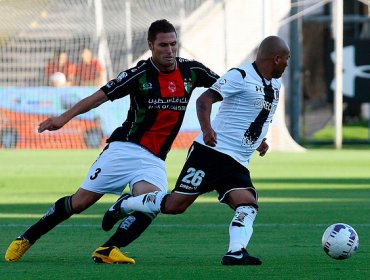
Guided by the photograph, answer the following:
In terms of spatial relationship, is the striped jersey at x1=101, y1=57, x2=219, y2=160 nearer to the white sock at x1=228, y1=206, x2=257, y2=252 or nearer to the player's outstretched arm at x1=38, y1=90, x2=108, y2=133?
the player's outstretched arm at x1=38, y1=90, x2=108, y2=133

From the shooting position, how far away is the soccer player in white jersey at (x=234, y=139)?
8562 millimetres

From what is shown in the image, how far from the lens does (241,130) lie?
869cm

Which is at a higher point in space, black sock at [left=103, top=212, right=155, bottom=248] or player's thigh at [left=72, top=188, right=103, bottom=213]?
player's thigh at [left=72, top=188, right=103, bottom=213]

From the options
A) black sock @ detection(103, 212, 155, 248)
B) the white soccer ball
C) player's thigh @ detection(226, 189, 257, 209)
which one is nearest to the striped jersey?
black sock @ detection(103, 212, 155, 248)

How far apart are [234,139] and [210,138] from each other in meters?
0.40

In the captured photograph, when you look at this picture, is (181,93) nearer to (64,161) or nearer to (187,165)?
(187,165)

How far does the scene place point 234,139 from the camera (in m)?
8.67

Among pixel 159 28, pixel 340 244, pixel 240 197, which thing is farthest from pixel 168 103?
pixel 340 244

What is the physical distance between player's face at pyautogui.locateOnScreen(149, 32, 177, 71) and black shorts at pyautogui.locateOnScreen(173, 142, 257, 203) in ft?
2.60

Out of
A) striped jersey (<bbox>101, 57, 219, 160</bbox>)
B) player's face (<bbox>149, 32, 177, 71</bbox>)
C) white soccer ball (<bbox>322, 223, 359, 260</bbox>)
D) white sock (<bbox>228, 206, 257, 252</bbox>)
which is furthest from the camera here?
striped jersey (<bbox>101, 57, 219, 160</bbox>)

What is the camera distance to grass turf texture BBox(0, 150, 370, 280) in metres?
8.05

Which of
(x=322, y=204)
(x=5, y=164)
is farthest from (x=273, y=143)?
(x=322, y=204)

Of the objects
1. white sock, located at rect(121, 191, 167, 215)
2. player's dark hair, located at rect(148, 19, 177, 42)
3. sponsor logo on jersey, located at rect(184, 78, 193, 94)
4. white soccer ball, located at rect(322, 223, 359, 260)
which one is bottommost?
white soccer ball, located at rect(322, 223, 359, 260)

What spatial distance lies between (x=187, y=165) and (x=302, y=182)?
916cm
